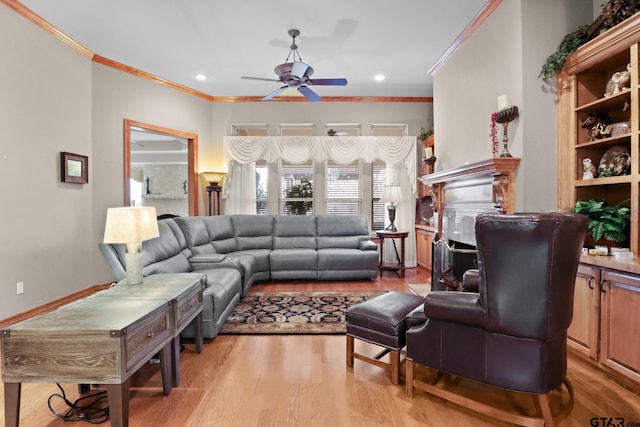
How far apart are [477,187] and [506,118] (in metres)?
0.83

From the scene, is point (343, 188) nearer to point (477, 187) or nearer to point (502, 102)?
point (477, 187)

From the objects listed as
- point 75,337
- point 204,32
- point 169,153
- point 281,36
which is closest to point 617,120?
point 281,36

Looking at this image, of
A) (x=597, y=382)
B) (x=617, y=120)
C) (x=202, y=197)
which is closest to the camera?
(x=597, y=382)

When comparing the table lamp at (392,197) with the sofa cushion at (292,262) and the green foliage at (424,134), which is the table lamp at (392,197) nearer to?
the green foliage at (424,134)

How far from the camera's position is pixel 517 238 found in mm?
1555

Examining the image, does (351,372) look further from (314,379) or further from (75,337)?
(75,337)

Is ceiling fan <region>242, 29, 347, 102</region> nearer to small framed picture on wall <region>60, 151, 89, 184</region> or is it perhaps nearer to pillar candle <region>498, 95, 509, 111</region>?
pillar candle <region>498, 95, 509, 111</region>

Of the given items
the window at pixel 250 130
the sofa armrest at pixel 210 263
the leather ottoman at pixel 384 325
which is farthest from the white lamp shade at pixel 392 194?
the leather ottoman at pixel 384 325

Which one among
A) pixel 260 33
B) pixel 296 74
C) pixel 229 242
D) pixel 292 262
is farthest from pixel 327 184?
pixel 260 33

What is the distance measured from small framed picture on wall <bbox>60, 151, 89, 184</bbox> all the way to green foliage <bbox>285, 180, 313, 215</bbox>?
335 centimetres

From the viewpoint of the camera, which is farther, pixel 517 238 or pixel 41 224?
pixel 41 224

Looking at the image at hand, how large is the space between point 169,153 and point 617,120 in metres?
9.44

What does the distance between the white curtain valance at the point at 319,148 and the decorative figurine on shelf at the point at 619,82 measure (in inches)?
139

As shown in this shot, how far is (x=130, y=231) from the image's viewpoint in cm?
219
